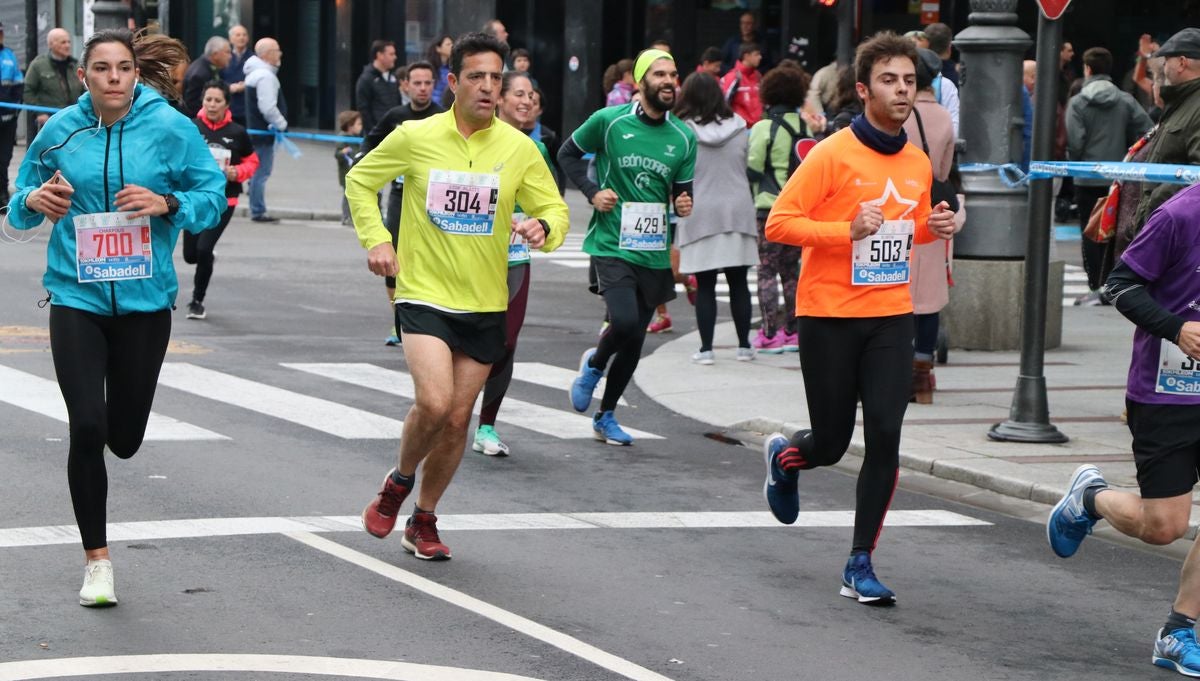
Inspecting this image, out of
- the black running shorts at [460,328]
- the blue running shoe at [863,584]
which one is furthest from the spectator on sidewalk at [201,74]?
the blue running shoe at [863,584]

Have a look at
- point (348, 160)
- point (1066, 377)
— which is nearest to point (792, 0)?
point (348, 160)

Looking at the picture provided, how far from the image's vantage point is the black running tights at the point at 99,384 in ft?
21.2

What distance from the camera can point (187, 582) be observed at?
22.4 ft

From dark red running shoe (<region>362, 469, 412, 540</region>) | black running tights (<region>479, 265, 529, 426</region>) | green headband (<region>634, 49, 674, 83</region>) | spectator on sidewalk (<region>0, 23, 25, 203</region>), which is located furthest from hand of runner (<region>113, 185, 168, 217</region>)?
spectator on sidewalk (<region>0, 23, 25, 203</region>)

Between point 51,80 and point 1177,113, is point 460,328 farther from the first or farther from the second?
point 51,80

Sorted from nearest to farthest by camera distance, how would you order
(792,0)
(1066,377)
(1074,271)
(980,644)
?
(980,644) < (1066,377) < (1074,271) < (792,0)

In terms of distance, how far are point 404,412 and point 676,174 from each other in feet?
6.79

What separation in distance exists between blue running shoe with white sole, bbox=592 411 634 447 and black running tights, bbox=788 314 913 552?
3.25 m

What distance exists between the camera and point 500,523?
8.13m

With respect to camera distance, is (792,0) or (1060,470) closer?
(1060,470)

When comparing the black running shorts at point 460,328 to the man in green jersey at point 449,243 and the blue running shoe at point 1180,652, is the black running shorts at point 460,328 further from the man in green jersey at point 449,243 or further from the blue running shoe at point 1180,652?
the blue running shoe at point 1180,652

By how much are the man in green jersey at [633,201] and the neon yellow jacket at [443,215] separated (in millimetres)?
2686

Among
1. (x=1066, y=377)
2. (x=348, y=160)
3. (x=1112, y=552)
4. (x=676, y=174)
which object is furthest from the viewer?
(x=348, y=160)

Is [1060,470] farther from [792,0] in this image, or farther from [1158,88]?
[792,0]
